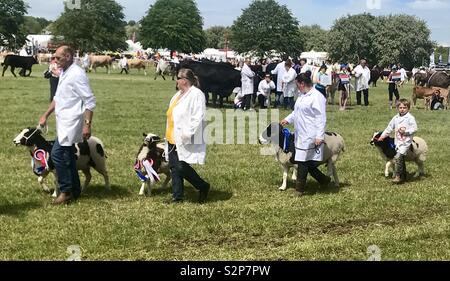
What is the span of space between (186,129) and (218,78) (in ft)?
51.6

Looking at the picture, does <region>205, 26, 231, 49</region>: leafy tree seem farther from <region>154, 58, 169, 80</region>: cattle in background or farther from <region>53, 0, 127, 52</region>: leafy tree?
<region>154, 58, 169, 80</region>: cattle in background

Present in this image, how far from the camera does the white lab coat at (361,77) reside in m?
24.6

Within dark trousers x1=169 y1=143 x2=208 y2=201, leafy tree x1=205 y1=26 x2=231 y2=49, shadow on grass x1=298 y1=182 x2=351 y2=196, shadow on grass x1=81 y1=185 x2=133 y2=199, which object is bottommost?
shadow on grass x1=298 y1=182 x2=351 y2=196

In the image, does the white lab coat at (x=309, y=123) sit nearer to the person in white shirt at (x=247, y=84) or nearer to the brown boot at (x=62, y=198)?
the brown boot at (x=62, y=198)

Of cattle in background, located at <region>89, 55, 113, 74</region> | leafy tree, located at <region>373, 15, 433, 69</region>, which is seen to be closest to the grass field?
cattle in background, located at <region>89, 55, 113, 74</region>

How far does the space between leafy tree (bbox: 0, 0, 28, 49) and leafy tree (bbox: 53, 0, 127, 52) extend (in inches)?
400

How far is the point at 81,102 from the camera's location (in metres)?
7.47

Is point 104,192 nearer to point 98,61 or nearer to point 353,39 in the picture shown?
point 98,61

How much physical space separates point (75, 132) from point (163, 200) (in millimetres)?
1732

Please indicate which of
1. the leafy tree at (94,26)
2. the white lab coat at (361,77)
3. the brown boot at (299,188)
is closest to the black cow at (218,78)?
the white lab coat at (361,77)

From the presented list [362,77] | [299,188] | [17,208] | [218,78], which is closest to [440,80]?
[362,77]

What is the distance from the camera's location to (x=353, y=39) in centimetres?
10200

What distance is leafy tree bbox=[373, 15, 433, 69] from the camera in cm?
9444
